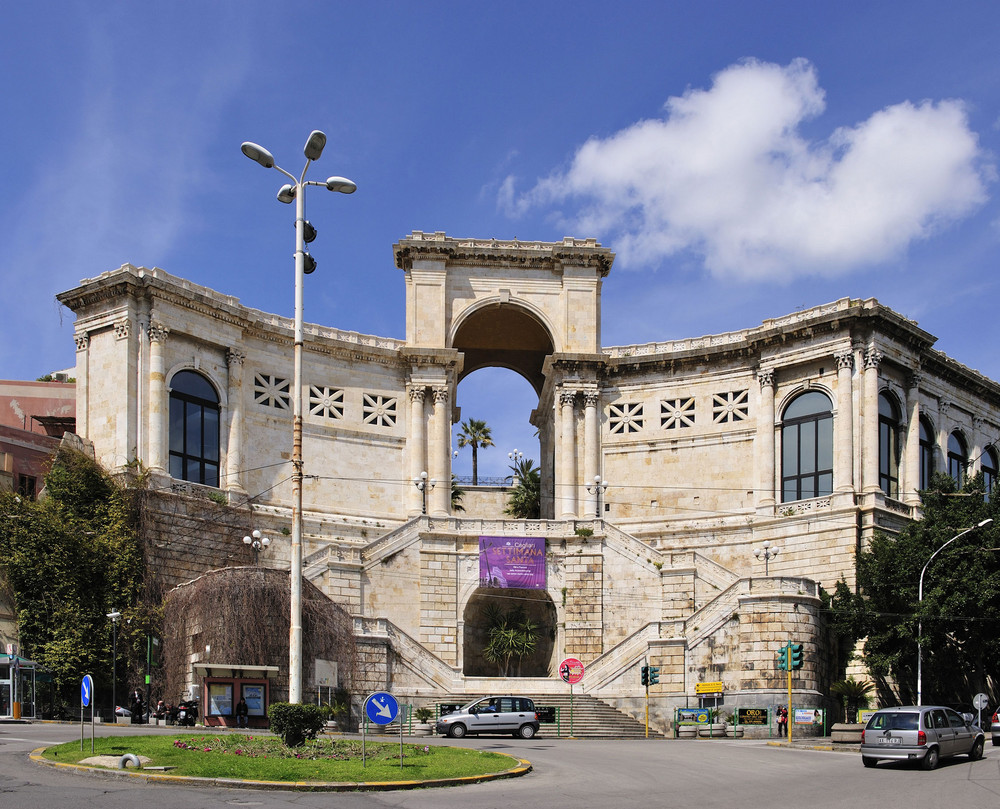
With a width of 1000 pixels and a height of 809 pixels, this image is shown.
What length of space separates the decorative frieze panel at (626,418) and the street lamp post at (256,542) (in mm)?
20365

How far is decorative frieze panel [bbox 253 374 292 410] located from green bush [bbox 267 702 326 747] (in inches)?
1447

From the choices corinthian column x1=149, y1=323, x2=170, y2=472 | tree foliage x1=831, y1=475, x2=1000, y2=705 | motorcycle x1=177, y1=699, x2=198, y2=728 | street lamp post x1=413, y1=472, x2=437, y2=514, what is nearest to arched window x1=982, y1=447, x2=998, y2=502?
tree foliage x1=831, y1=475, x2=1000, y2=705

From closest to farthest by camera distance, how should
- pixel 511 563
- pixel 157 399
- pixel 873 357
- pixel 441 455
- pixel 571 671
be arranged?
pixel 571 671 → pixel 157 399 → pixel 511 563 → pixel 873 357 → pixel 441 455

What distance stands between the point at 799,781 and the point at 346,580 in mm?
30336

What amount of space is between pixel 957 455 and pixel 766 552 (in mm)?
16910

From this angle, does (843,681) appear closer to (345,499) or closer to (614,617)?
(614,617)

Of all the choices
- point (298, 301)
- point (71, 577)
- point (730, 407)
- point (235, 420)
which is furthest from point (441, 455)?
point (298, 301)

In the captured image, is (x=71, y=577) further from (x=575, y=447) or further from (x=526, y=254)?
(x=526, y=254)

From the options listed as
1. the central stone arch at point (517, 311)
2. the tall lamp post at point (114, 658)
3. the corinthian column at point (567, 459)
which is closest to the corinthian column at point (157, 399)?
the tall lamp post at point (114, 658)

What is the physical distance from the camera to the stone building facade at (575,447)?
49.7m

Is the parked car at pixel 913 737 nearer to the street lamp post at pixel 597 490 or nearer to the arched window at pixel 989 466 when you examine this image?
the street lamp post at pixel 597 490

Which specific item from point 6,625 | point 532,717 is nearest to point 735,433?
point 532,717

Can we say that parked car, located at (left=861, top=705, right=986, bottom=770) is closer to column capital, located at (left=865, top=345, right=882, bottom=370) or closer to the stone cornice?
column capital, located at (left=865, top=345, right=882, bottom=370)

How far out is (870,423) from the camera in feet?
187
